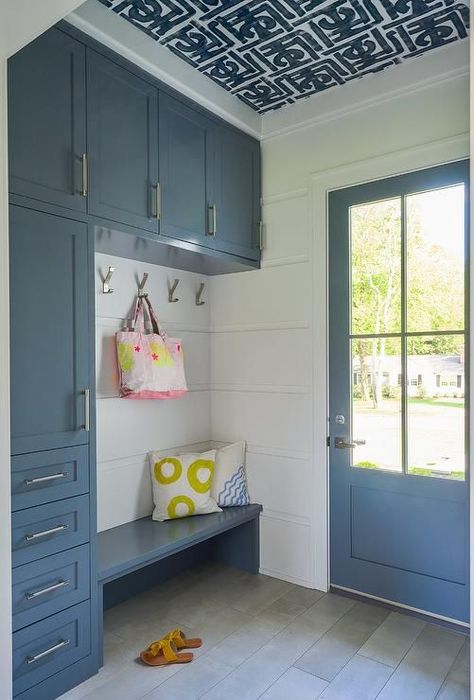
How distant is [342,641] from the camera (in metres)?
2.19

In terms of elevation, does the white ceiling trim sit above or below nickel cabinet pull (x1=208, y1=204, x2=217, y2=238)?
above

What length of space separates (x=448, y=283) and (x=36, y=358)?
1.80 metres

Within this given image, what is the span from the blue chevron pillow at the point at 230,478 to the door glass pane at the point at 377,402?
0.67 meters

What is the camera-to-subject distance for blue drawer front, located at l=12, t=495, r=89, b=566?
1.71 m

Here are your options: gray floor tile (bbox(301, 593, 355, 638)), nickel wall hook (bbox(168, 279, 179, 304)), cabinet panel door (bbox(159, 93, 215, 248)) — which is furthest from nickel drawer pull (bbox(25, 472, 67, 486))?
gray floor tile (bbox(301, 593, 355, 638))

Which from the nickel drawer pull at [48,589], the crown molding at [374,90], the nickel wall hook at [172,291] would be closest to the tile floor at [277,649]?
the nickel drawer pull at [48,589]

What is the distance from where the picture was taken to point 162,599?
2562 millimetres

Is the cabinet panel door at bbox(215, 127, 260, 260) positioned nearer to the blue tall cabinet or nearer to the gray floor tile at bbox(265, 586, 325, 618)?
the blue tall cabinet

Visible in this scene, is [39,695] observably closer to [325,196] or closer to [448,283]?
[448,283]

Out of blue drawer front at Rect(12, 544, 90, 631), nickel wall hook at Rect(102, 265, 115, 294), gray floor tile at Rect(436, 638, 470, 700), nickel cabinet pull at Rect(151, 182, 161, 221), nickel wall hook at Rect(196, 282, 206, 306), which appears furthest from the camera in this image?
nickel wall hook at Rect(196, 282, 206, 306)

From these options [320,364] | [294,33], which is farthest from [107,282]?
[294,33]

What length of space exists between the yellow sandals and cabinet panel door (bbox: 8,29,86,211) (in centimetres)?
181

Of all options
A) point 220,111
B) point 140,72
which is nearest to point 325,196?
point 220,111

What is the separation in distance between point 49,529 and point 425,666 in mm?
1583
